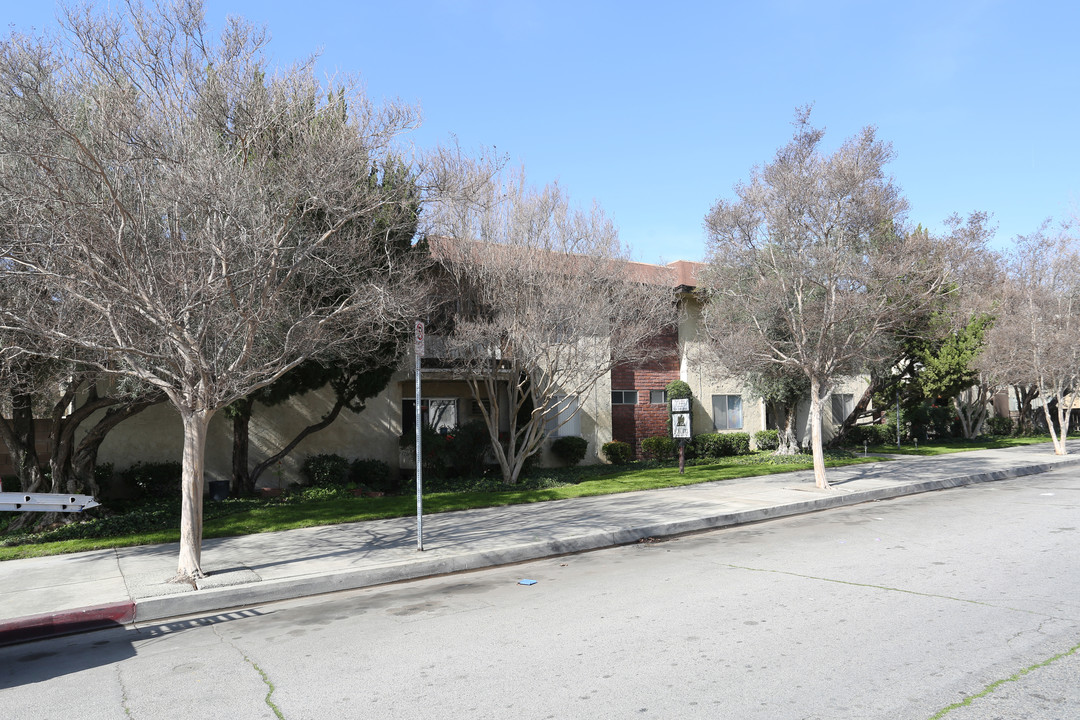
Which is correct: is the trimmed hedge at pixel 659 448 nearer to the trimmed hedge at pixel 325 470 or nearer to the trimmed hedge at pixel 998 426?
the trimmed hedge at pixel 325 470

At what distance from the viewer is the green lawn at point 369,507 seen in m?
10.9

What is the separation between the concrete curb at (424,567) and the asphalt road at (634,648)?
0.32 meters

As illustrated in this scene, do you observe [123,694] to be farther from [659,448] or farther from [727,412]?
[727,412]

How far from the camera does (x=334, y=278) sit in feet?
38.6

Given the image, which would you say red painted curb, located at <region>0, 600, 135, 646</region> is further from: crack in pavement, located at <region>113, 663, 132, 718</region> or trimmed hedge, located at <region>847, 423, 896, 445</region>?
trimmed hedge, located at <region>847, 423, 896, 445</region>

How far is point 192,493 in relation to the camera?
341 inches

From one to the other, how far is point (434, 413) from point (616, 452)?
19.0 feet

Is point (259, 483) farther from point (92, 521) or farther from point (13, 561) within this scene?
point (13, 561)

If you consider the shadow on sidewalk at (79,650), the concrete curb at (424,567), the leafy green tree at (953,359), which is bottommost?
the shadow on sidewalk at (79,650)

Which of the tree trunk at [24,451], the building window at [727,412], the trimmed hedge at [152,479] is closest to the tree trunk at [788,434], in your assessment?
the building window at [727,412]

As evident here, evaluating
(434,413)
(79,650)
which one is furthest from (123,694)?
(434,413)

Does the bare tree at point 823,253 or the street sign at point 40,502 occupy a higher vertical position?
the bare tree at point 823,253

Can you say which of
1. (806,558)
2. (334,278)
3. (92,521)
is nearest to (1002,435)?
(806,558)

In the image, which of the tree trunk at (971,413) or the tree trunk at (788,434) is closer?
the tree trunk at (788,434)
